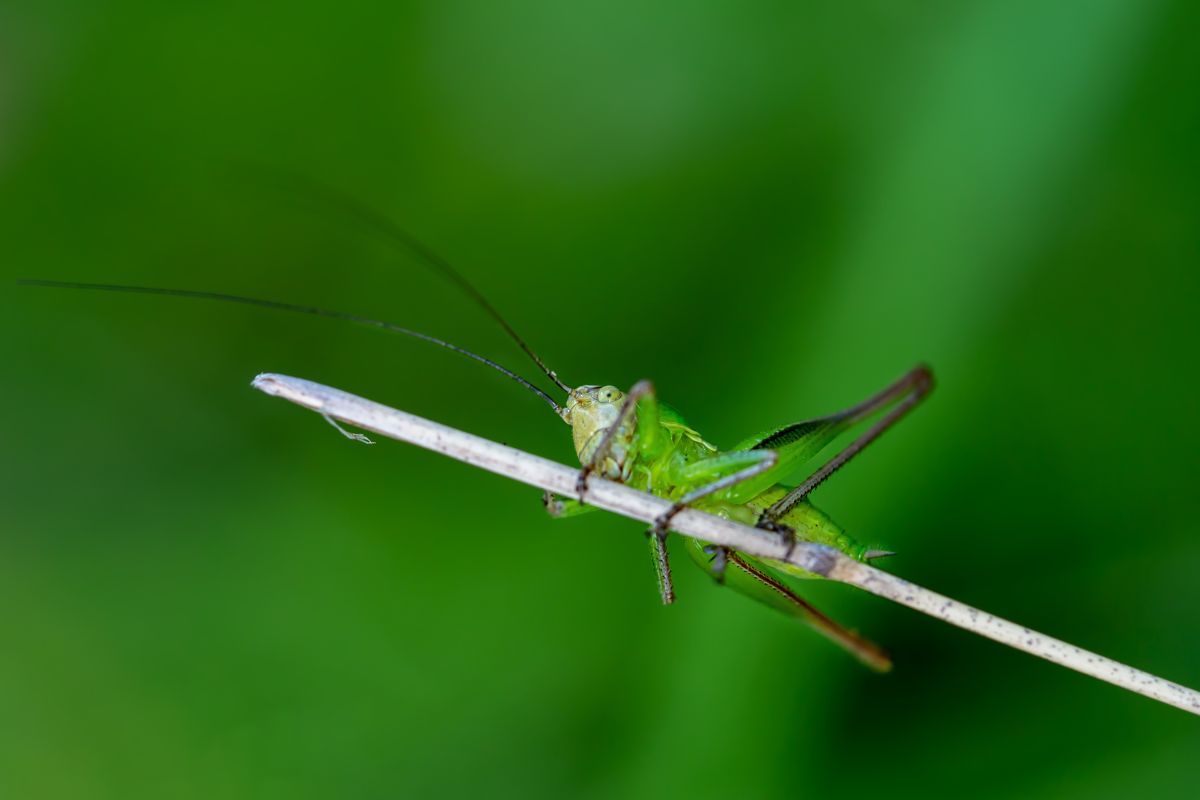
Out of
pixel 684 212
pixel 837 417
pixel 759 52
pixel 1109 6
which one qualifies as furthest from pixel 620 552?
pixel 1109 6

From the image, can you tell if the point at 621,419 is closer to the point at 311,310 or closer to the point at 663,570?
the point at 663,570

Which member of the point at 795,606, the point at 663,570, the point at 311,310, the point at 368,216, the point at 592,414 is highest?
the point at 368,216

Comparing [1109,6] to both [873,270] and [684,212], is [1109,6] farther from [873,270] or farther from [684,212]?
[684,212]

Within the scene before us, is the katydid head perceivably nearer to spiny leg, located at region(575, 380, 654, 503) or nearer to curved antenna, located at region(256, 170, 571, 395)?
spiny leg, located at region(575, 380, 654, 503)

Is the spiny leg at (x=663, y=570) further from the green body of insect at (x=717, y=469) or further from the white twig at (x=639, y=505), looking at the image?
the white twig at (x=639, y=505)

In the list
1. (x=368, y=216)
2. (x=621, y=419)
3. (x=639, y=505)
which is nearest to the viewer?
(x=639, y=505)

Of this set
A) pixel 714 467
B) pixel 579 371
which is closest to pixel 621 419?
pixel 714 467

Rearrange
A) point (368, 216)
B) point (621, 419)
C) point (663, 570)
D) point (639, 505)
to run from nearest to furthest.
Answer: point (639, 505) → point (621, 419) → point (663, 570) → point (368, 216)
